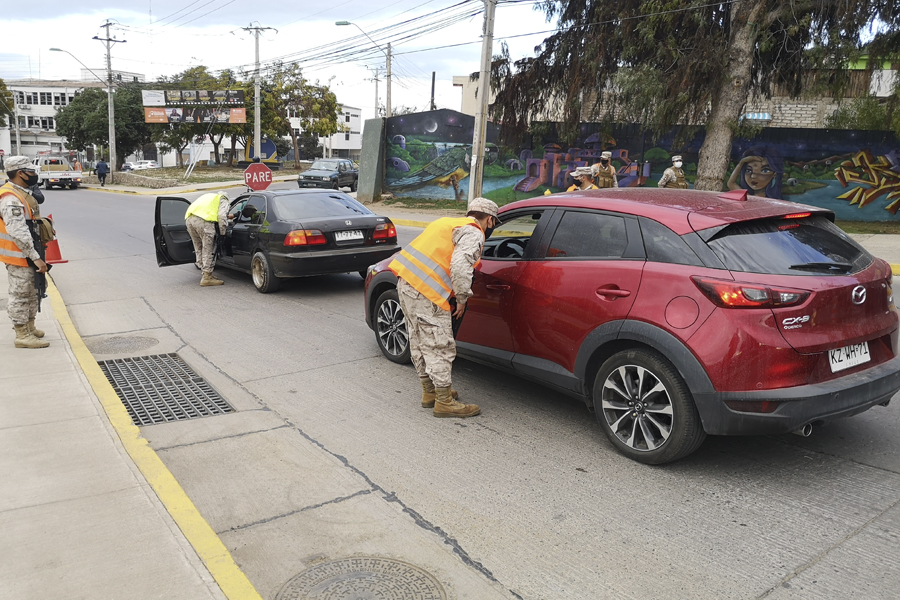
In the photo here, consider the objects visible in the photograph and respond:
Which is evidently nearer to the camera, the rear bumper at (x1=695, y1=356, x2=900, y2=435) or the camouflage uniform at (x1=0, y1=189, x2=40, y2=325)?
the rear bumper at (x1=695, y1=356, x2=900, y2=435)

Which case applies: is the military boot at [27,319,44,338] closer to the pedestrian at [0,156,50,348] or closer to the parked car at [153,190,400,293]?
the pedestrian at [0,156,50,348]

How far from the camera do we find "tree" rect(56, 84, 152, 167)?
2201 inches

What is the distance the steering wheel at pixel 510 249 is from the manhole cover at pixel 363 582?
2623mm

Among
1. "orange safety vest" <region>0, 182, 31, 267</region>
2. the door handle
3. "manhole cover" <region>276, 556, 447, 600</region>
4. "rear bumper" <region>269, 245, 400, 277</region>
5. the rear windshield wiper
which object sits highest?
the rear windshield wiper

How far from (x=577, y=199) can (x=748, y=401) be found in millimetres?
1868

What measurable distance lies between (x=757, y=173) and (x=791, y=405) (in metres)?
18.5

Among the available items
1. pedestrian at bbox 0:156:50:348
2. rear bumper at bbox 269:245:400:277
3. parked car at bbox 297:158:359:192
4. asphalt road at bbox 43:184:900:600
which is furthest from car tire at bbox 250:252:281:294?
parked car at bbox 297:158:359:192

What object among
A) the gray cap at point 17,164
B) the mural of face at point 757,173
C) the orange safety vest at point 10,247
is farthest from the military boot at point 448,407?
the mural of face at point 757,173

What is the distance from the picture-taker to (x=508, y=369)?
531 centimetres

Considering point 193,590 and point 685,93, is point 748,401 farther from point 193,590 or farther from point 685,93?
point 685,93

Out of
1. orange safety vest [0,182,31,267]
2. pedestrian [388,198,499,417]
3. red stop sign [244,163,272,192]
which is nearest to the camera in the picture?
pedestrian [388,198,499,417]

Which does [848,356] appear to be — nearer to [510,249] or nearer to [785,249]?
[785,249]

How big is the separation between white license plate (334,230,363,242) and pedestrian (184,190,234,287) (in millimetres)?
2050

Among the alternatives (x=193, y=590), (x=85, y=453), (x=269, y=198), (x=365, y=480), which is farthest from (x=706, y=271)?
(x=269, y=198)
